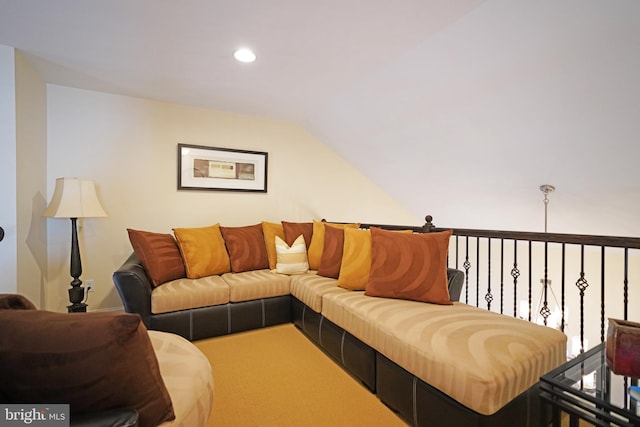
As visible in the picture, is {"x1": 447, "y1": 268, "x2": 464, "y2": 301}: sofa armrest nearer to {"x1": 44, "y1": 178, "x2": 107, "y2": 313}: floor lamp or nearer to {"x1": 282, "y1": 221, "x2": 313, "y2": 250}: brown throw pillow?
{"x1": 282, "y1": 221, "x2": 313, "y2": 250}: brown throw pillow

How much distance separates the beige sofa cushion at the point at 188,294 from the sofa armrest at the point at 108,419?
176cm

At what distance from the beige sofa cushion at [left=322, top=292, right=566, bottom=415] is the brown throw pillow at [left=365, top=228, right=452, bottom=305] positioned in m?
0.09

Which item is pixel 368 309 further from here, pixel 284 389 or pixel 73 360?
pixel 73 360

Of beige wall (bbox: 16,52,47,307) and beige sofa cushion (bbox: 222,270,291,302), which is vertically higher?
beige wall (bbox: 16,52,47,307)

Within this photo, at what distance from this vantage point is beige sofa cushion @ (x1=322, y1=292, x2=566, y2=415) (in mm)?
1158

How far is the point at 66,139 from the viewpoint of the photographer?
9.31 ft

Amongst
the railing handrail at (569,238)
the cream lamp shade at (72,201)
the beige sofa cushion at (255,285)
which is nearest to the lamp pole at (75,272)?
the cream lamp shade at (72,201)

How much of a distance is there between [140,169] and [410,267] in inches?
117

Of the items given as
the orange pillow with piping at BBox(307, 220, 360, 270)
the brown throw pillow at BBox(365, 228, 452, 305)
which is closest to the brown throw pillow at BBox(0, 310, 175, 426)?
the brown throw pillow at BBox(365, 228, 452, 305)

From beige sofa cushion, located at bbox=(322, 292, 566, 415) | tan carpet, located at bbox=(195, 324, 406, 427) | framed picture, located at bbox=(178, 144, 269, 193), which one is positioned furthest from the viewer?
framed picture, located at bbox=(178, 144, 269, 193)

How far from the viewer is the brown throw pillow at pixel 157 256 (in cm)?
246

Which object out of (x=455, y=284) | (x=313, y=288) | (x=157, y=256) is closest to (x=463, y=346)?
(x=455, y=284)

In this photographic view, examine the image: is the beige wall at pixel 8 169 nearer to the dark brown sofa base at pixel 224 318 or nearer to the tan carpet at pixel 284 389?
the dark brown sofa base at pixel 224 318

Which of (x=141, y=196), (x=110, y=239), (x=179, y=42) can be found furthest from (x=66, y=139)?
(x=179, y=42)
